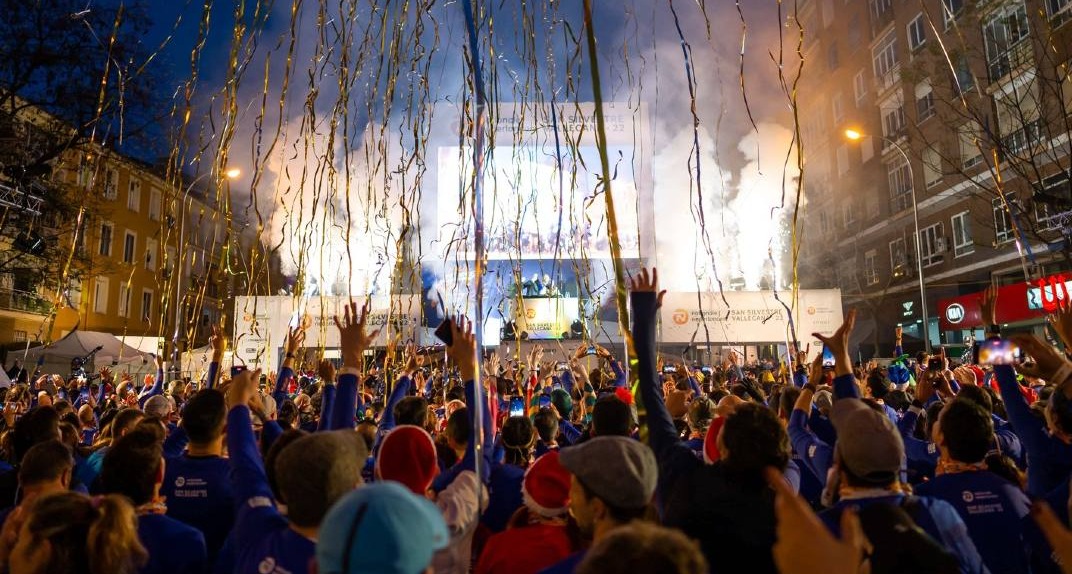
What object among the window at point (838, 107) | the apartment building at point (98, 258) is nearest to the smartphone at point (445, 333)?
the apartment building at point (98, 258)

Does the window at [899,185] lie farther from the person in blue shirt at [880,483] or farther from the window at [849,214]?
the person in blue shirt at [880,483]

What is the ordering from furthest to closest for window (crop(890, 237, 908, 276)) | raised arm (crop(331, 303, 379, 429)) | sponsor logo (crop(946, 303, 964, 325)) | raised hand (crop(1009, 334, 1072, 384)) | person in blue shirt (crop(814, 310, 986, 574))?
window (crop(890, 237, 908, 276)) → sponsor logo (crop(946, 303, 964, 325)) → raised hand (crop(1009, 334, 1072, 384)) → raised arm (crop(331, 303, 379, 429)) → person in blue shirt (crop(814, 310, 986, 574))

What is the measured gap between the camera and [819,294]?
21750 mm

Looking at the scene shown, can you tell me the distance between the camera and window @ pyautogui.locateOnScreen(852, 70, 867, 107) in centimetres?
3456

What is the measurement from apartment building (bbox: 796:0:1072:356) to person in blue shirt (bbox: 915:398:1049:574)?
1729cm

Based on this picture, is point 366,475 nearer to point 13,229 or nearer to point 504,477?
point 504,477

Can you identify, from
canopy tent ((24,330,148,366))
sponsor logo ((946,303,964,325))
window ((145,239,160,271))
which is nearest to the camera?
canopy tent ((24,330,148,366))

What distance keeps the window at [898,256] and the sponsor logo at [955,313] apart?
35.2ft

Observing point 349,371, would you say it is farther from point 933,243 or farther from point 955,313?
point 933,243

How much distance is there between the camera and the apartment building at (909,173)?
21281mm

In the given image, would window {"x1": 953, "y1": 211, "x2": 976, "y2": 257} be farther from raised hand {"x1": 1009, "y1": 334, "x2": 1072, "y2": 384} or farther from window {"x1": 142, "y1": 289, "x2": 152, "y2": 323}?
window {"x1": 142, "y1": 289, "x2": 152, "y2": 323}

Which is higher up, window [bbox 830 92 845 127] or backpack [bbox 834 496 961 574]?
window [bbox 830 92 845 127]

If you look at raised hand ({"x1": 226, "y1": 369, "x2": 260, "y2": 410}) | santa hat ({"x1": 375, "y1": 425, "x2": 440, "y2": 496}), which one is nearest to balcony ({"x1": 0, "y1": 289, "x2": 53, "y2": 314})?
raised hand ({"x1": 226, "y1": 369, "x2": 260, "y2": 410})

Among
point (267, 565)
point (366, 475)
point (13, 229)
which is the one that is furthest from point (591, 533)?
point (13, 229)
